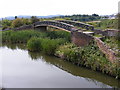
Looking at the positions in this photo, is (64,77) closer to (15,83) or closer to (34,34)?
(15,83)

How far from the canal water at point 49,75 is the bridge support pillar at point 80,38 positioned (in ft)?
7.13

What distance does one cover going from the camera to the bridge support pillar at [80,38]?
16.9 meters

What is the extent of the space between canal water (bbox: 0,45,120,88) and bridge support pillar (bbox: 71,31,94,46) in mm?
2173

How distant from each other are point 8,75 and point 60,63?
4131 mm

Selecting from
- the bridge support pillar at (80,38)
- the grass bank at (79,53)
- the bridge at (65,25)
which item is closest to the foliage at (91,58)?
the grass bank at (79,53)

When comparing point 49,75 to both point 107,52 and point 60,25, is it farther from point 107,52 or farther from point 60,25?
point 60,25

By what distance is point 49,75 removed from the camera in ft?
44.5

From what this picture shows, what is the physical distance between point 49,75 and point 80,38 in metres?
5.30

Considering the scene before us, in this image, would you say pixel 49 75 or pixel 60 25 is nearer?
pixel 49 75

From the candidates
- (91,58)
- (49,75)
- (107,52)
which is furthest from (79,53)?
(49,75)

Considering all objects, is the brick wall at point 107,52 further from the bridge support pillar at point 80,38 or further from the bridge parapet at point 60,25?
the bridge parapet at point 60,25

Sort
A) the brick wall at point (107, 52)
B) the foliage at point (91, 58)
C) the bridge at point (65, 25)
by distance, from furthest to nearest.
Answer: the bridge at point (65, 25), the brick wall at point (107, 52), the foliage at point (91, 58)

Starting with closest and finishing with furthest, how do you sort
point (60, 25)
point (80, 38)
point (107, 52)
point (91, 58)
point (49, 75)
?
point (107, 52)
point (49, 75)
point (91, 58)
point (80, 38)
point (60, 25)

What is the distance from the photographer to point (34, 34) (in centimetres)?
2617
